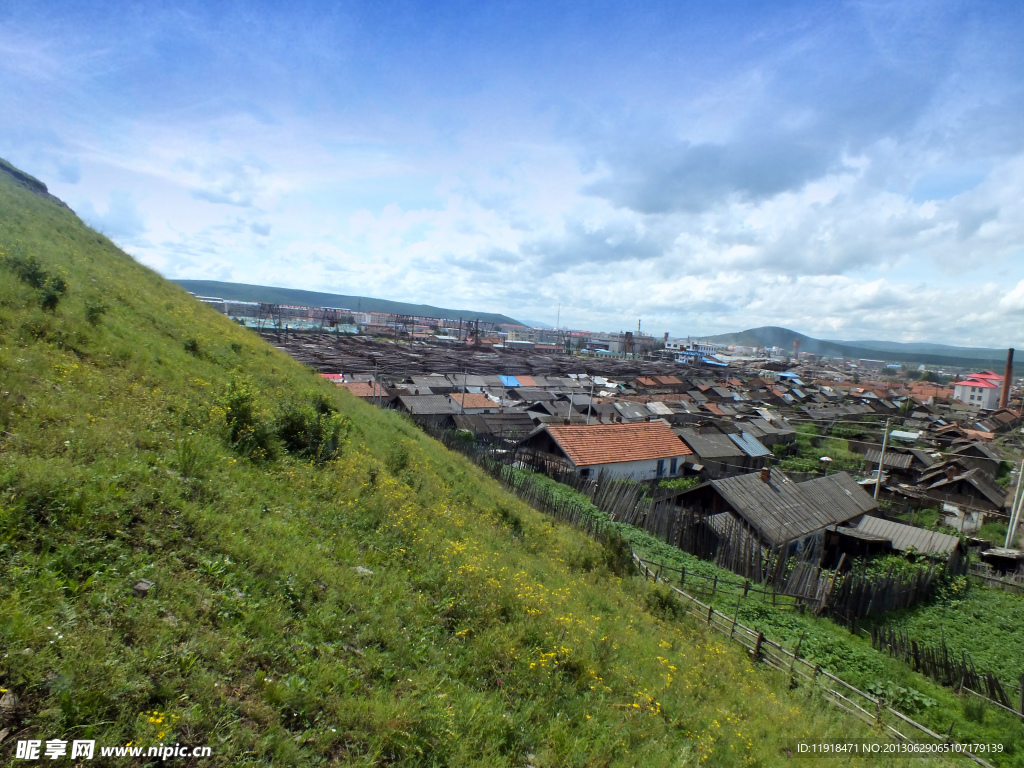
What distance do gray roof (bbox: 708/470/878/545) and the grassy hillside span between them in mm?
9068

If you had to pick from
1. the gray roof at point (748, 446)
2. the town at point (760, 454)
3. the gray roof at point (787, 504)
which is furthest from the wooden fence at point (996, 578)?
the gray roof at point (748, 446)

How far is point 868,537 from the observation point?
18.1 meters

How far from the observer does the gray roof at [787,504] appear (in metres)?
17.4

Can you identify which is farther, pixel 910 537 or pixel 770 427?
pixel 770 427

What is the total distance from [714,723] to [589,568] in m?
5.21

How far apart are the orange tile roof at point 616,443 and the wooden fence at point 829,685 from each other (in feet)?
42.8

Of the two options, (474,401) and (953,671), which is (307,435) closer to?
(953,671)

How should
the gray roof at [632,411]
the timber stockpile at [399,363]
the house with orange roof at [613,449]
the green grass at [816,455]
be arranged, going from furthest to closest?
the timber stockpile at [399,363] → the gray roof at [632,411] → the green grass at [816,455] → the house with orange roof at [613,449]

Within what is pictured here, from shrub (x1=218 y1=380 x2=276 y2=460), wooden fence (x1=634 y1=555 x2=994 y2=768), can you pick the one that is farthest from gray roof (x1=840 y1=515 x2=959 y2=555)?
shrub (x1=218 y1=380 x2=276 y2=460)

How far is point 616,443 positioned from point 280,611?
890 inches

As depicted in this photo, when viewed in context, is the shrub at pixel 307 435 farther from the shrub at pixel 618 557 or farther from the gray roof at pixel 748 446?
the gray roof at pixel 748 446

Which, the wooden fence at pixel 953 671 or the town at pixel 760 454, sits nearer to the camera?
the wooden fence at pixel 953 671

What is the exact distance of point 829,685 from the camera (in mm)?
8773

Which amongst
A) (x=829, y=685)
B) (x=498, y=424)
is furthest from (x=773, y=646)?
(x=498, y=424)
